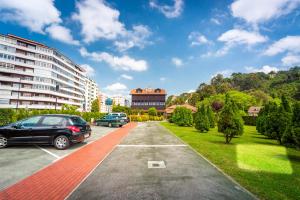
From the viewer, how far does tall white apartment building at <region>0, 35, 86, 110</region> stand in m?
47.6

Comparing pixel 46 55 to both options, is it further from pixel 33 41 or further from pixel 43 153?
pixel 43 153

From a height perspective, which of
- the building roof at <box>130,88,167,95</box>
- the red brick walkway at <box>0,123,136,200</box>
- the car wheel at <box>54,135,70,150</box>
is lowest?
the red brick walkway at <box>0,123,136,200</box>

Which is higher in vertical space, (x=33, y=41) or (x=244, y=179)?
(x=33, y=41)

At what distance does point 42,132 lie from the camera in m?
9.30

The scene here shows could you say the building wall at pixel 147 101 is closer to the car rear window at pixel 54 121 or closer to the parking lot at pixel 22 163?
the car rear window at pixel 54 121

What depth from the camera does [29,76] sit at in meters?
52.8

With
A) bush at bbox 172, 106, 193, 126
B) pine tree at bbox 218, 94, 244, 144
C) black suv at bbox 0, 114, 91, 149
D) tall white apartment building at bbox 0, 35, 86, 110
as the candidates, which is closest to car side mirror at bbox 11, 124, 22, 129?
black suv at bbox 0, 114, 91, 149

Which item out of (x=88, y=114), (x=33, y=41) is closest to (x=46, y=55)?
(x=33, y=41)

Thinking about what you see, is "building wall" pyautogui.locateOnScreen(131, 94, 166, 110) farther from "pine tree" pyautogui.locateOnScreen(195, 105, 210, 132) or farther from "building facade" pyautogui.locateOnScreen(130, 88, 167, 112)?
"pine tree" pyautogui.locateOnScreen(195, 105, 210, 132)

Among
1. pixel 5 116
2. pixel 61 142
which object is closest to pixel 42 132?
pixel 61 142

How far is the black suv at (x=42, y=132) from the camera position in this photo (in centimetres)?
923

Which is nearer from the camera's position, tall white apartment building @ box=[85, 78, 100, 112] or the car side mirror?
the car side mirror

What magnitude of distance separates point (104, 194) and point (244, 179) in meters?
3.94

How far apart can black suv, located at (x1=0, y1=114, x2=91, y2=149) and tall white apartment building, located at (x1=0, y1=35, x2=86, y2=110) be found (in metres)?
45.8
